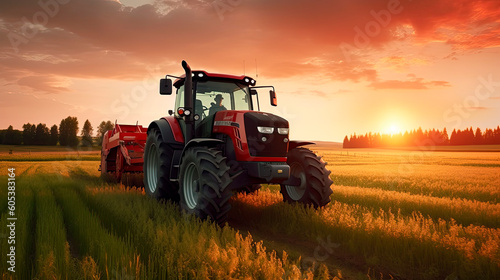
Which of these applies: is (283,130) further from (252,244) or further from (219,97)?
(252,244)

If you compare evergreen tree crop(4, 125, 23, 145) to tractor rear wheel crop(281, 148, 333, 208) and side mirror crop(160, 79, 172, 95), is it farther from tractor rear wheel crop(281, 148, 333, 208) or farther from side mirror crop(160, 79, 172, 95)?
tractor rear wheel crop(281, 148, 333, 208)

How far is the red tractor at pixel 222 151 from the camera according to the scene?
5.92m

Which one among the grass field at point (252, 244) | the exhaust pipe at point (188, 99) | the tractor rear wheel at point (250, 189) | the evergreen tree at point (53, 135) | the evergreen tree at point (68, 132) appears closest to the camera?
the grass field at point (252, 244)

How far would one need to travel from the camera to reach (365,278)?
14.6ft

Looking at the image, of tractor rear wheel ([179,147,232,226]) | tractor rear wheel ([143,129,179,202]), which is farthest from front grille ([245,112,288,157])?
tractor rear wheel ([143,129,179,202])

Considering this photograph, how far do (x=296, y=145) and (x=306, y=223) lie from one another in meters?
Answer: 1.81

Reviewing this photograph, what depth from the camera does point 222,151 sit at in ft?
23.0

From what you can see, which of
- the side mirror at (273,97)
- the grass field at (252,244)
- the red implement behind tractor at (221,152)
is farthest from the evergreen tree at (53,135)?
the side mirror at (273,97)

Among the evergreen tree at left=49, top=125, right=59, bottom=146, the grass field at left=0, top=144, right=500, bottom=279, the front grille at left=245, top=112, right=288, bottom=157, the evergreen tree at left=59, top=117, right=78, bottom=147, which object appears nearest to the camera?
the grass field at left=0, top=144, right=500, bottom=279

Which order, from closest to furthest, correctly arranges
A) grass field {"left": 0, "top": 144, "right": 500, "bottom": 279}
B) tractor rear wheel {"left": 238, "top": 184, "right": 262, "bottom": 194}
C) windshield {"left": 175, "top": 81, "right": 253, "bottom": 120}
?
grass field {"left": 0, "top": 144, "right": 500, "bottom": 279} < windshield {"left": 175, "top": 81, "right": 253, "bottom": 120} < tractor rear wheel {"left": 238, "top": 184, "right": 262, "bottom": 194}

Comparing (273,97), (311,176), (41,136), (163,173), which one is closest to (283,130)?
(311,176)

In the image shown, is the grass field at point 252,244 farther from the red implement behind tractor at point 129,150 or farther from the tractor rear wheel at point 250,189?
the red implement behind tractor at point 129,150

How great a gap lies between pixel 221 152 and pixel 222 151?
78 centimetres

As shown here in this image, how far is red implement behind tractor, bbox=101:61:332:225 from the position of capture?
595 cm
